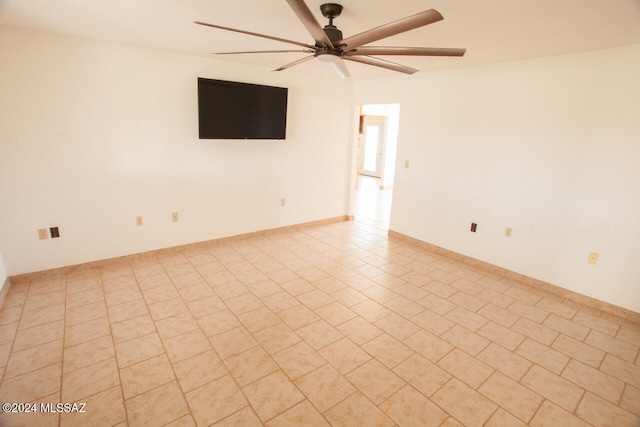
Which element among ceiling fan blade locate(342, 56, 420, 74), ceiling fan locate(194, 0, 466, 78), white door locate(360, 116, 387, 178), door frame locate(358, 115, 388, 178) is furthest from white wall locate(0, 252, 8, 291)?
white door locate(360, 116, 387, 178)

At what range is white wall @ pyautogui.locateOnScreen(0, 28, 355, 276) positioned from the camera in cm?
299

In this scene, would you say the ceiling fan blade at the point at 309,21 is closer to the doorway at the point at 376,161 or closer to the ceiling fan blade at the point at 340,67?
the ceiling fan blade at the point at 340,67

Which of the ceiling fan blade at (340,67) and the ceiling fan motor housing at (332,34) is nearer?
the ceiling fan motor housing at (332,34)

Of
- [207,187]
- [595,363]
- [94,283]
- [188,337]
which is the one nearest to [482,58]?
[595,363]

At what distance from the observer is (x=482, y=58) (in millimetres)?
3369

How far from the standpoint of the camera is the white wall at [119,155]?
A: 299cm

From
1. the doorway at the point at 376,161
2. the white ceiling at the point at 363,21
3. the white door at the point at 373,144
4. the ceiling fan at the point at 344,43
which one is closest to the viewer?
the ceiling fan at the point at 344,43

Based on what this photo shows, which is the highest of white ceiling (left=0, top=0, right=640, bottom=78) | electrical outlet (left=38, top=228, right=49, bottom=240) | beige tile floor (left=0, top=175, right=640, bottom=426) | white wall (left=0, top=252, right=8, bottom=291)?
white ceiling (left=0, top=0, right=640, bottom=78)

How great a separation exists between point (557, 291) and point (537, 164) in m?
1.37

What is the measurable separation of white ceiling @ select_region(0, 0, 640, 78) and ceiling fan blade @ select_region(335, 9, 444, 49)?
38 centimetres

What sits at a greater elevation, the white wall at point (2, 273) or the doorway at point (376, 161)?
the doorway at point (376, 161)

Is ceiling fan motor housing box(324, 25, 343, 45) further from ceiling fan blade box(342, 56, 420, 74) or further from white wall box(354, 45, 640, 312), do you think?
white wall box(354, 45, 640, 312)

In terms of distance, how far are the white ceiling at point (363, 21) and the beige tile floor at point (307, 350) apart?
2371 mm

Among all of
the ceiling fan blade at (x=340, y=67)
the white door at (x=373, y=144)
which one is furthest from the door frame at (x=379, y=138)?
the ceiling fan blade at (x=340, y=67)
